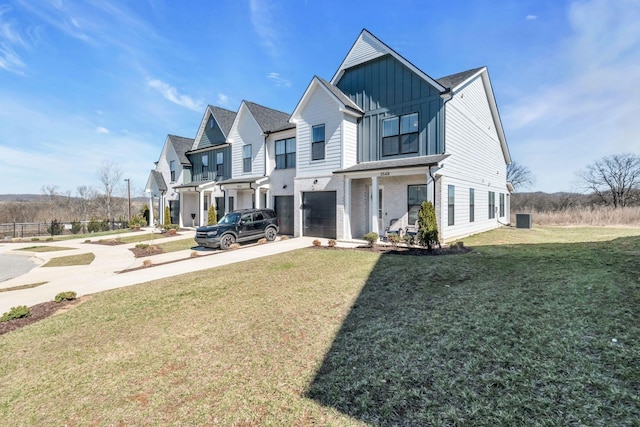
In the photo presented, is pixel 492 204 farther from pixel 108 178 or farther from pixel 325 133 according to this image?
pixel 108 178

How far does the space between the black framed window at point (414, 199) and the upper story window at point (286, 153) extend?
303 inches

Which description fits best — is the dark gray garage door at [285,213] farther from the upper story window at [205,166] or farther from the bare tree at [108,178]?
the bare tree at [108,178]

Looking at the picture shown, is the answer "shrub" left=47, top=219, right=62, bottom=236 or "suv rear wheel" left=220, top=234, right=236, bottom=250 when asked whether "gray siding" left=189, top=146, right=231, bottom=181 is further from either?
"shrub" left=47, top=219, right=62, bottom=236

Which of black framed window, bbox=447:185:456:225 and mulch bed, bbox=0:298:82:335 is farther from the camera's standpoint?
black framed window, bbox=447:185:456:225

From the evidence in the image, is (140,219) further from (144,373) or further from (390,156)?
(144,373)

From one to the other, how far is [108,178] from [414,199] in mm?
44821

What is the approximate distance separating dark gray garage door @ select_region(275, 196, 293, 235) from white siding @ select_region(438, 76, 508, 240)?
9096 millimetres

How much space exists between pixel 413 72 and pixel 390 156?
402 centimetres

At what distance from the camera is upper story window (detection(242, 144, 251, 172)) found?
69.1 ft

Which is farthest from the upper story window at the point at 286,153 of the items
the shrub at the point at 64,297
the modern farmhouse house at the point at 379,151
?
the shrub at the point at 64,297

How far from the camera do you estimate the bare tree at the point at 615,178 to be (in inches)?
1358

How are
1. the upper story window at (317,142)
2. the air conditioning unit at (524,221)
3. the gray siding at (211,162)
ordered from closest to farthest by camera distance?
the upper story window at (317,142) → the air conditioning unit at (524,221) → the gray siding at (211,162)

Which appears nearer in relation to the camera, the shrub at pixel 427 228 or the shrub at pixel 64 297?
the shrub at pixel 64 297

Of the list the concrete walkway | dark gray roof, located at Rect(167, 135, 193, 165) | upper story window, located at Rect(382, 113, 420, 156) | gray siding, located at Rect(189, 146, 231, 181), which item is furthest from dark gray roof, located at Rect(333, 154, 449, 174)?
dark gray roof, located at Rect(167, 135, 193, 165)
